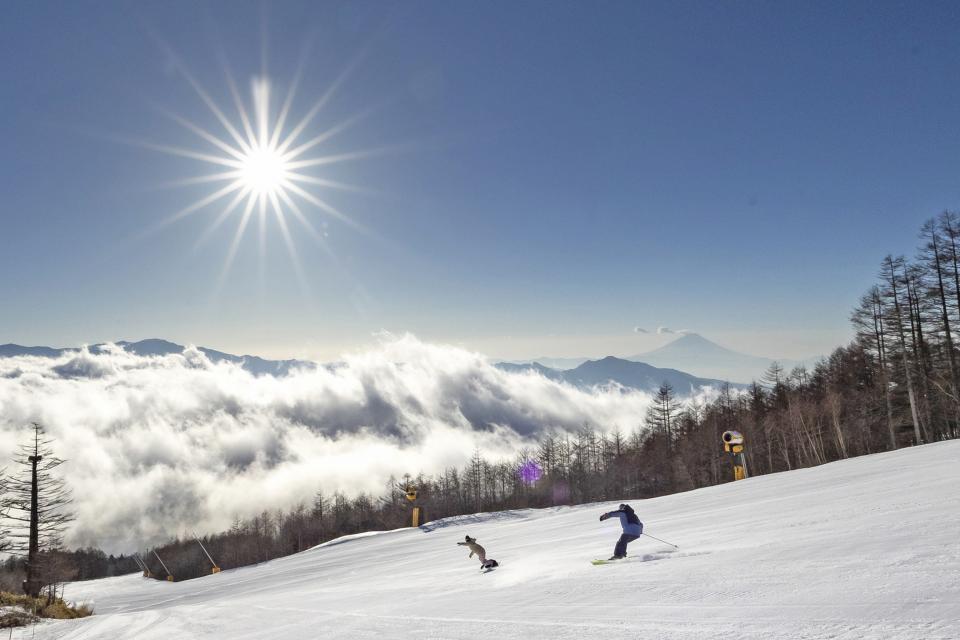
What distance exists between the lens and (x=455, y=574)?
12.1 metres

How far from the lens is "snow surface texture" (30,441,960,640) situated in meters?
4.96

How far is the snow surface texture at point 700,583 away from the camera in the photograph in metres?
4.96

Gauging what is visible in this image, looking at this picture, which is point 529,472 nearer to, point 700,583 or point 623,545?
point 623,545

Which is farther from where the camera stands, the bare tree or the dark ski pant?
the bare tree

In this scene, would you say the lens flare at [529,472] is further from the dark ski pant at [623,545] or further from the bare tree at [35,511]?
the dark ski pant at [623,545]

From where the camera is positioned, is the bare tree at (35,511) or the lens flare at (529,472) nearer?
the bare tree at (35,511)

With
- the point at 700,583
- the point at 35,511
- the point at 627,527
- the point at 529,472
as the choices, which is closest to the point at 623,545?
the point at 627,527

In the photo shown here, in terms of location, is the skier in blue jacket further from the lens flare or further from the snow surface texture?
the lens flare

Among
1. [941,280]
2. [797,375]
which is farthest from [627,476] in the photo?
[941,280]

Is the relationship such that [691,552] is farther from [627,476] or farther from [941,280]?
[627,476]

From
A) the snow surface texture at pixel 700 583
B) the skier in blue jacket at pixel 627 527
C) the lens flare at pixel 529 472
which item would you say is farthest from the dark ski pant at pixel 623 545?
the lens flare at pixel 529 472

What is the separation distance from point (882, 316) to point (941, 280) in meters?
4.65

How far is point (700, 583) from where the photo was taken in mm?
6738

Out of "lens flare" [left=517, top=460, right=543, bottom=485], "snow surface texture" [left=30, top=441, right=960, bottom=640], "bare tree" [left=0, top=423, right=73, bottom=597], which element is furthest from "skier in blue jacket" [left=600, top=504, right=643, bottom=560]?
"lens flare" [left=517, top=460, right=543, bottom=485]
